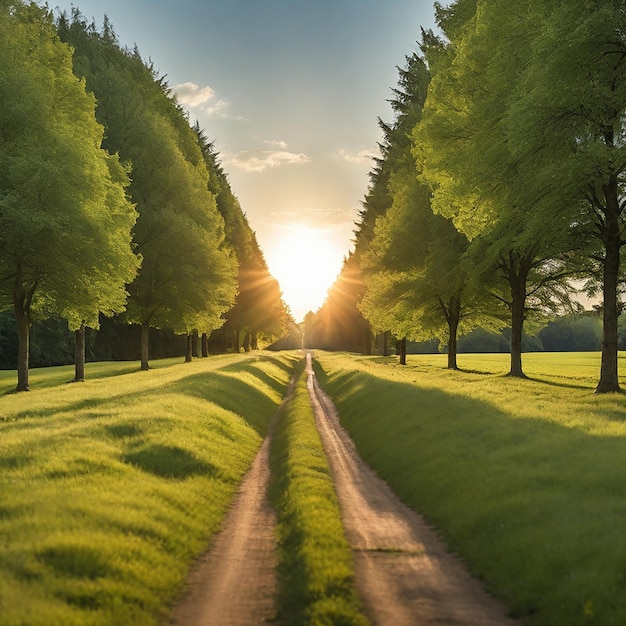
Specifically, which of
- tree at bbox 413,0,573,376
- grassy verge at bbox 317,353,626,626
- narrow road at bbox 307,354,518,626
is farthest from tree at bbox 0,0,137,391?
narrow road at bbox 307,354,518,626

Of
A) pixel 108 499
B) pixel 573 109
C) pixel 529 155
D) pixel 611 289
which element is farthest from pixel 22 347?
pixel 611 289

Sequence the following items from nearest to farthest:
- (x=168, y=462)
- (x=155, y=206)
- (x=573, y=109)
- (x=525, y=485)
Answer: (x=525, y=485) < (x=168, y=462) < (x=573, y=109) < (x=155, y=206)

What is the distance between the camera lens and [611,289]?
23781mm

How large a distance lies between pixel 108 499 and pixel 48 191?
19704 millimetres

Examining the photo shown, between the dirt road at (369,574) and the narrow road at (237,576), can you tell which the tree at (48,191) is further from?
the narrow road at (237,576)

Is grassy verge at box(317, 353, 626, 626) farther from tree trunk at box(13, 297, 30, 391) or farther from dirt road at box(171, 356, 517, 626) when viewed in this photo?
tree trunk at box(13, 297, 30, 391)

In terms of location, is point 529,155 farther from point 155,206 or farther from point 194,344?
point 194,344

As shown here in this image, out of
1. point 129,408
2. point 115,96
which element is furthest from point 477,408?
point 115,96

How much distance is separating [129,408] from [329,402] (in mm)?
16314

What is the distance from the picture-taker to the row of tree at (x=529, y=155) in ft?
66.8

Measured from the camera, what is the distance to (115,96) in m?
46.4

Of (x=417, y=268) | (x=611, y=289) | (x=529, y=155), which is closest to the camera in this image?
(x=529, y=155)

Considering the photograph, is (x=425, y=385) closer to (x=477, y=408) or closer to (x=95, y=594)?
(x=477, y=408)

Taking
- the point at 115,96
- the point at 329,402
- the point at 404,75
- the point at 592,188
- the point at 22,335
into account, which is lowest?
the point at 329,402
